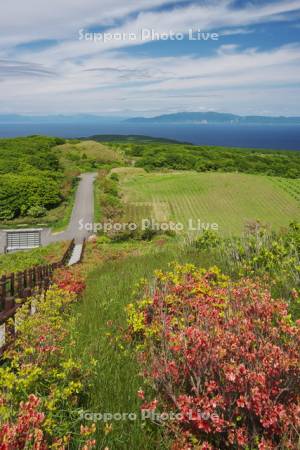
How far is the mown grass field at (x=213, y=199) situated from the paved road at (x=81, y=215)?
5.30m

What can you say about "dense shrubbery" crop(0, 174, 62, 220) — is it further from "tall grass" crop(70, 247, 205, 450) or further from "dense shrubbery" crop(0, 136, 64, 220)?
"tall grass" crop(70, 247, 205, 450)

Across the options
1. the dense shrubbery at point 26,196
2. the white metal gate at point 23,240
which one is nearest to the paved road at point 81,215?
the dense shrubbery at point 26,196

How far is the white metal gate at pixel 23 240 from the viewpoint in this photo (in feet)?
114

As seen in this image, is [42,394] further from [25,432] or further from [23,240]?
[23,240]

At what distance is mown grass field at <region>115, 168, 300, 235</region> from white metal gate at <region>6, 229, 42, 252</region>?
1357 centimetres

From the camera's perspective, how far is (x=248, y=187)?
223ft

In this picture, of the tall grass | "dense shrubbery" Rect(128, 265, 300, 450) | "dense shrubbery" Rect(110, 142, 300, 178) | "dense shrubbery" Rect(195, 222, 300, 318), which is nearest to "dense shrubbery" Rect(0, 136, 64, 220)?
"dense shrubbery" Rect(110, 142, 300, 178)

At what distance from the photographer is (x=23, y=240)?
1373 inches

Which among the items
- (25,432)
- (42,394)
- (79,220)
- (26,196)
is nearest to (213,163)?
(26,196)

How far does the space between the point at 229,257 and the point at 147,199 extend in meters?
49.8

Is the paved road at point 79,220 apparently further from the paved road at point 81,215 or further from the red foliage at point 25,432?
the red foliage at point 25,432

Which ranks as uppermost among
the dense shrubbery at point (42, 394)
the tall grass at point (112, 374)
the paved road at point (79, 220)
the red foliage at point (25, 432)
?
the red foliage at point (25, 432)

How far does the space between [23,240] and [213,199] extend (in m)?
35.0

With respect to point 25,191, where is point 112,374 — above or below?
above
